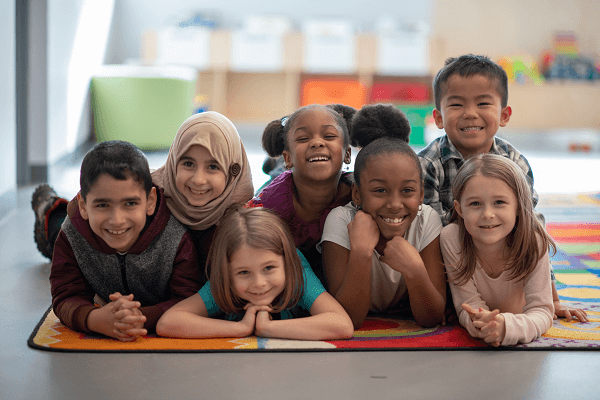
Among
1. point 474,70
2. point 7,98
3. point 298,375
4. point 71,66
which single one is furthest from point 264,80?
point 298,375

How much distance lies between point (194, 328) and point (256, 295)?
0.61 ft

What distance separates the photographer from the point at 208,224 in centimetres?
193

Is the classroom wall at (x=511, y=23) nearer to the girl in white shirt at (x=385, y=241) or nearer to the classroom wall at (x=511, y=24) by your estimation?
the classroom wall at (x=511, y=24)

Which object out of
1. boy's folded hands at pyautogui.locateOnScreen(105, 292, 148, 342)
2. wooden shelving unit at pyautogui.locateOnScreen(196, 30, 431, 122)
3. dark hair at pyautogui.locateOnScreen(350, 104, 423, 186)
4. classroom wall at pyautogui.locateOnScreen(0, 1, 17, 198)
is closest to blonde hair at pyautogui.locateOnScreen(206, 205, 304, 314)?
boy's folded hands at pyautogui.locateOnScreen(105, 292, 148, 342)

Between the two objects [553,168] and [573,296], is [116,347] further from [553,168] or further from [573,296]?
[553,168]

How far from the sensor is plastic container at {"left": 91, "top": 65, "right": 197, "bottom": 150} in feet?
18.5

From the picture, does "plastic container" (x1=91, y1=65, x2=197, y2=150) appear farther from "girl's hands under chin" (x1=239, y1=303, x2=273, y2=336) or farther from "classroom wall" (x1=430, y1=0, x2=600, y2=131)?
"girl's hands under chin" (x1=239, y1=303, x2=273, y2=336)

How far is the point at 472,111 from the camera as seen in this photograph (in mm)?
2115

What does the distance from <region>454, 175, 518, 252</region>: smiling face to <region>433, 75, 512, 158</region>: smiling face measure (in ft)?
1.14

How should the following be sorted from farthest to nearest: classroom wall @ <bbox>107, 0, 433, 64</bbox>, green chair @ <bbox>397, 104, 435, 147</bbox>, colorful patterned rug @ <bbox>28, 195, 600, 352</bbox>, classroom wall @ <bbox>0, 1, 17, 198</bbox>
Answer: classroom wall @ <bbox>107, 0, 433, 64</bbox> < green chair @ <bbox>397, 104, 435, 147</bbox> < classroom wall @ <bbox>0, 1, 17, 198</bbox> < colorful patterned rug @ <bbox>28, 195, 600, 352</bbox>

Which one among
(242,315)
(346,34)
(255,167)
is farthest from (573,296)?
(346,34)

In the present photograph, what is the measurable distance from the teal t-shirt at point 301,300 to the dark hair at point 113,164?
0.35m

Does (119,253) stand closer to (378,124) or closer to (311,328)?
(311,328)

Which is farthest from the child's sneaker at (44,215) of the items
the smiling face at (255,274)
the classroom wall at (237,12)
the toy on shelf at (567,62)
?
the toy on shelf at (567,62)
